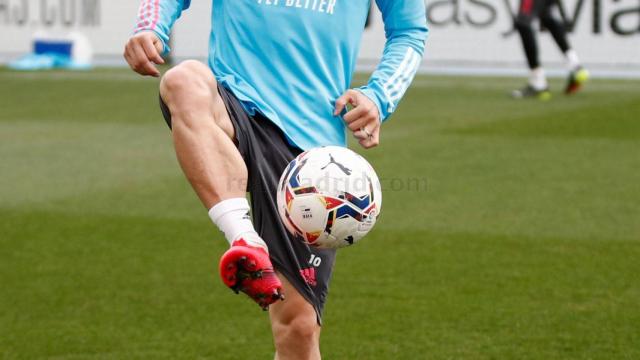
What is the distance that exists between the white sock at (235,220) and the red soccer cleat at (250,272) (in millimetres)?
55

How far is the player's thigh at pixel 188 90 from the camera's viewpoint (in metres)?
3.60

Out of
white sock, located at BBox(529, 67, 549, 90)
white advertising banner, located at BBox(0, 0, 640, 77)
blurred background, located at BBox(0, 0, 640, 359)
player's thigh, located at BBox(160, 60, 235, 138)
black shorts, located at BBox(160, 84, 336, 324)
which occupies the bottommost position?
white advertising banner, located at BBox(0, 0, 640, 77)

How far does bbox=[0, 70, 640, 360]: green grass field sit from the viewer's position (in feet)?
17.9

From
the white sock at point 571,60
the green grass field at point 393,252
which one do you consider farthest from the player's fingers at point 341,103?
the white sock at point 571,60

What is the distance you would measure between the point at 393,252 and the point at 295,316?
2.97m

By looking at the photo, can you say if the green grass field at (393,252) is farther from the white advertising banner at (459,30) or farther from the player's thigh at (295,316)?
the white advertising banner at (459,30)

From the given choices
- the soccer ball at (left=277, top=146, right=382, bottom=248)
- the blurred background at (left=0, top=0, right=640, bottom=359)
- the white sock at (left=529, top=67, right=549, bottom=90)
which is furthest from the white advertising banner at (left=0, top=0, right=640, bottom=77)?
the soccer ball at (left=277, top=146, right=382, bottom=248)

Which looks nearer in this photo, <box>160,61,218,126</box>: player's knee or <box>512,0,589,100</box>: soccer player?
<box>160,61,218,126</box>: player's knee

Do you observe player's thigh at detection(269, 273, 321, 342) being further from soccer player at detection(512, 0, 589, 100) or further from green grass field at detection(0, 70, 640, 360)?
soccer player at detection(512, 0, 589, 100)

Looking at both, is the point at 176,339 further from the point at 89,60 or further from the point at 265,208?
the point at 89,60

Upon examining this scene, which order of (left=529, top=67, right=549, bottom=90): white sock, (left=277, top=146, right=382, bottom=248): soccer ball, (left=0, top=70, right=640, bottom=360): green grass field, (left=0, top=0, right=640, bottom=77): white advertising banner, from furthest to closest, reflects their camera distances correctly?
(left=0, top=0, right=640, bottom=77): white advertising banner < (left=529, top=67, right=549, bottom=90): white sock < (left=0, top=70, right=640, bottom=360): green grass field < (left=277, top=146, right=382, bottom=248): soccer ball

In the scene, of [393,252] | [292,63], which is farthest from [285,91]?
[393,252]

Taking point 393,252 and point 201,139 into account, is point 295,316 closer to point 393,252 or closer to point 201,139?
point 201,139

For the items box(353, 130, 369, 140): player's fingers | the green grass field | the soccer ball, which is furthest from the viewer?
the green grass field
